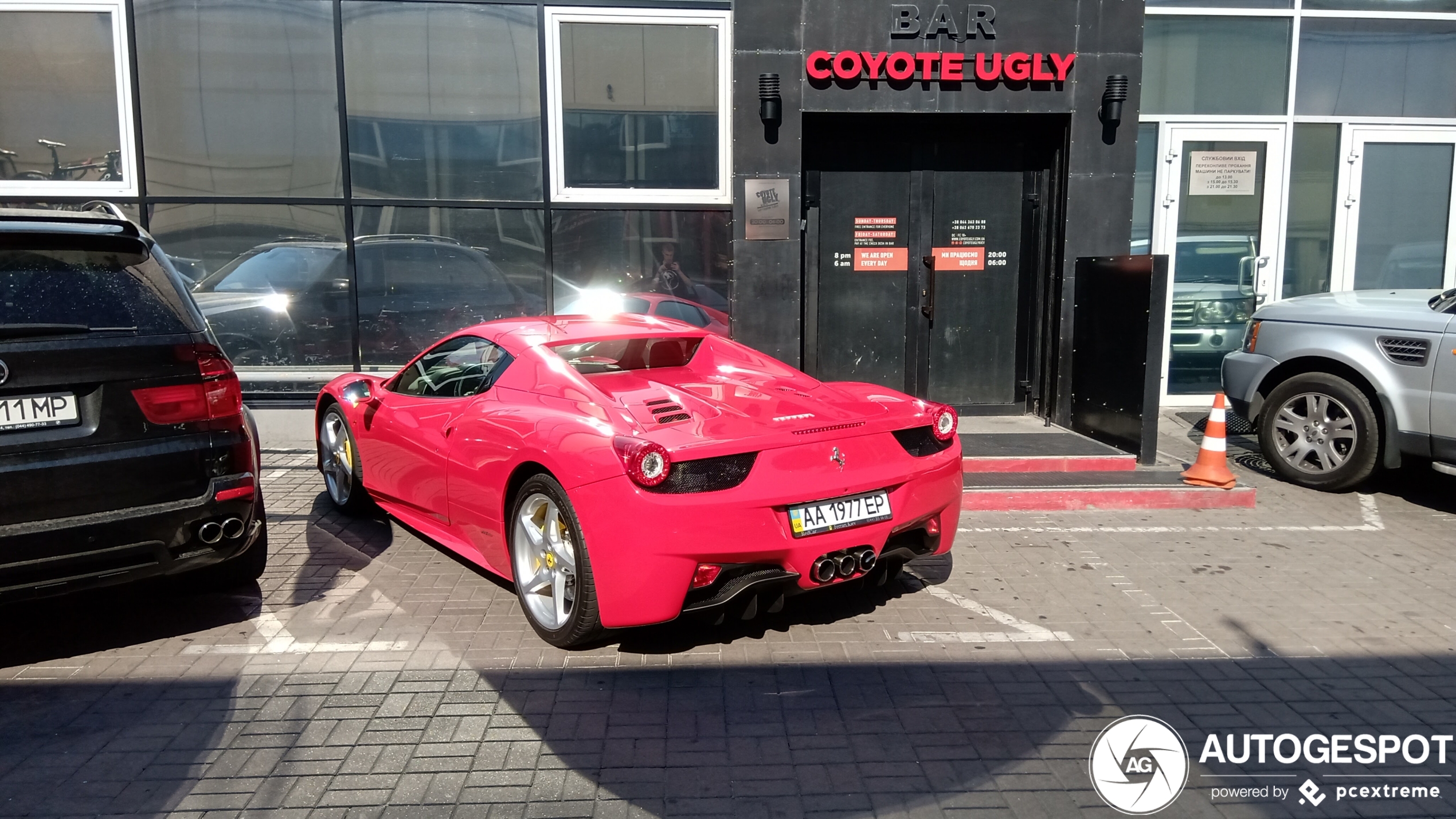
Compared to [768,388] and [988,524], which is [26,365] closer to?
[768,388]

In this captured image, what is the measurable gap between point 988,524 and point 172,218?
7869 millimetres

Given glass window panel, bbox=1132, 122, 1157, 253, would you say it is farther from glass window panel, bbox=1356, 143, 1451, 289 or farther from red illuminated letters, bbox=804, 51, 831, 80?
red illuminated letters, bbox=804, 51, 831, 80

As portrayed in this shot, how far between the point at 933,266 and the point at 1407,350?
406 cm

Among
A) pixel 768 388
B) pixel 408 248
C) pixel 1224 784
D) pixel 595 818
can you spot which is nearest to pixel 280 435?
pixel 408 248

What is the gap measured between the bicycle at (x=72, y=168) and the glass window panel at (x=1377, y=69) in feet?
38.8

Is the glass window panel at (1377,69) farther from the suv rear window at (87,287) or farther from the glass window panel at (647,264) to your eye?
the suv rear window at (87,287)

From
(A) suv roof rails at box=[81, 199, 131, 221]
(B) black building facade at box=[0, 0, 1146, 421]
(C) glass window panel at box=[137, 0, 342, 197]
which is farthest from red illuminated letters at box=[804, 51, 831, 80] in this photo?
(A) suv roof rails at box=[81, 199, 131, 221]

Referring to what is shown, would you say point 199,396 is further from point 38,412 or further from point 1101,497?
point 1101,497

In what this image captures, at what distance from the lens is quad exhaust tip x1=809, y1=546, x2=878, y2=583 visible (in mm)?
4152

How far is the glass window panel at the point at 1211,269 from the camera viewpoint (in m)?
10.7

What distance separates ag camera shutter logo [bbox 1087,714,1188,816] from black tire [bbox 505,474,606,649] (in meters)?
1.98

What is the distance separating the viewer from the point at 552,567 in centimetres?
445

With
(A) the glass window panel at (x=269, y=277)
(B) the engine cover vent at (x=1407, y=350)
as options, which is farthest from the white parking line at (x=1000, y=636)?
(A) the glass window panel at (x=269, y=277)

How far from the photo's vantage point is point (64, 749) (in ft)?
11.5
